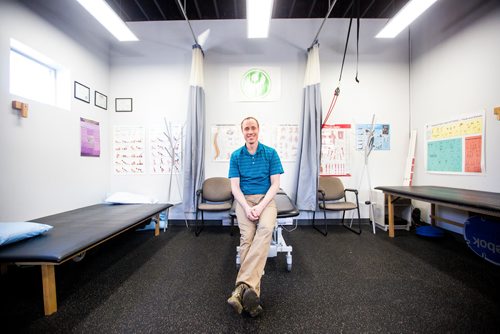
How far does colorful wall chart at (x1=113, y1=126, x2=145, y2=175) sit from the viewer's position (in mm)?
3180

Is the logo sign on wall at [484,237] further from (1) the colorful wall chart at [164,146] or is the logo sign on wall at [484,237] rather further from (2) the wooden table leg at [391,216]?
(1) the colorful wall chart at [164,146]

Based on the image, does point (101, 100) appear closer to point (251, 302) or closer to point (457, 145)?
point (251, 302)

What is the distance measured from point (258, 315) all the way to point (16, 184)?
2587 millimetres

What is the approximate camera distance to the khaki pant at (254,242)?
1311mm

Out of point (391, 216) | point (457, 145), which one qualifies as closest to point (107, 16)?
point (391, 216)

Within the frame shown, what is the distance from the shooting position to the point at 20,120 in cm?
196

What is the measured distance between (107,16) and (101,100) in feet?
4.00

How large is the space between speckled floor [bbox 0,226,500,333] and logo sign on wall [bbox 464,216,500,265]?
84 millimetres

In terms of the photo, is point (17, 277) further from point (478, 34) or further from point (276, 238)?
point (478, 34)

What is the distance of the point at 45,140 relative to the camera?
218cm

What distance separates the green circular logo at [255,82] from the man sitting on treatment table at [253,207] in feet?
5.32

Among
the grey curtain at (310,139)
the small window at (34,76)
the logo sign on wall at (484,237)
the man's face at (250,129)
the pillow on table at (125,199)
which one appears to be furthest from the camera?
the grey curtain at (310,139)

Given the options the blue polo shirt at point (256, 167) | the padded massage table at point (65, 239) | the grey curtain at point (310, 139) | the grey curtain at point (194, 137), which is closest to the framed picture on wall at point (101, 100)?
the grey curtain at point (194, 137)

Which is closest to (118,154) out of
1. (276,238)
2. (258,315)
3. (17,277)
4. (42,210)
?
(42,210)
